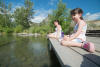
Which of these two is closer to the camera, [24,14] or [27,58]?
[27,58]

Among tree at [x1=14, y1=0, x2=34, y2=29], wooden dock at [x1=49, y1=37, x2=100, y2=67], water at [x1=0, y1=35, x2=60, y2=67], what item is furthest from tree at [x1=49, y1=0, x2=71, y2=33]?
tree at [x1=14, y1=0, x2=34, y2=29]

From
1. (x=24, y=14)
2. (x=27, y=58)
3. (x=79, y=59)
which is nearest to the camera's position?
(x=79, y=59)

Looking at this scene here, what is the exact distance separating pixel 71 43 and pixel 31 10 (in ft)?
83.8

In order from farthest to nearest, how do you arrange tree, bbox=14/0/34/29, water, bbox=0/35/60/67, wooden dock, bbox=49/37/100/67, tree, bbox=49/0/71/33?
tree, bbox=14/0/34/29
tree, bbox=49/0/71/33
water, bbox=0/35/60/67
wooden dock, bbox=49/37/100/67

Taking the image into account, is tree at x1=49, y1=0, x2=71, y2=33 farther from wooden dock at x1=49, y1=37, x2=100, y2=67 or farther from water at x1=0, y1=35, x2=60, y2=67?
wooden dock at x1=49, y1=37, x2=100, y2=67

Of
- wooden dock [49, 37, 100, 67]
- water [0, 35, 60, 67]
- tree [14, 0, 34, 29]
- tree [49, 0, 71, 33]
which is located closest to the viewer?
wooden dock [49, 37, 100, 67]

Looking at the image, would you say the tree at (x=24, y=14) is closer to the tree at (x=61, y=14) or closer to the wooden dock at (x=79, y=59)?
the tree at (x=61, y=14)

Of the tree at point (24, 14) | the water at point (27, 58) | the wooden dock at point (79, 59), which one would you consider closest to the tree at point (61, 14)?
the water at point (27, 58)

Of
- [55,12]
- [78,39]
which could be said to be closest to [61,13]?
[55,12]

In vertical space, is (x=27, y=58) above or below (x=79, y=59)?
below

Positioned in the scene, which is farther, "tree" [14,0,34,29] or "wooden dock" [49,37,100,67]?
"tree" [14,0,34,29]

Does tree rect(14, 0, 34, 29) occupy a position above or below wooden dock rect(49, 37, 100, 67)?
above

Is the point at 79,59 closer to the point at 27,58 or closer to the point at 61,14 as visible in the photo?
the point at 27,58

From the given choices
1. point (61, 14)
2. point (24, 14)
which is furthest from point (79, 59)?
point (24, 14)
